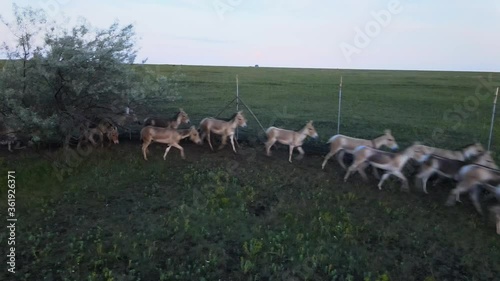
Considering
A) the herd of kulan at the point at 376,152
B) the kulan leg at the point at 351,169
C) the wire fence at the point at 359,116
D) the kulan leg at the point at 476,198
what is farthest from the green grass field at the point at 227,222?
the wire fence at the point at 359,116

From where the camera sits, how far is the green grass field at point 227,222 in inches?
303

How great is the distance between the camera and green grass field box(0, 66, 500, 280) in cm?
769

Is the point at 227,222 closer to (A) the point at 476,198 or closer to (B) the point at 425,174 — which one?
(B) the point at 425,174

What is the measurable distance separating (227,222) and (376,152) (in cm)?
513

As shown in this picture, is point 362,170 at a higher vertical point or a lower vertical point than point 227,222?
higher

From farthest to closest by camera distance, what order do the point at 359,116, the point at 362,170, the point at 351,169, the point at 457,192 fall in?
the point at 359,116
the point at 362,170
the point at 351,169
the point at 457,192

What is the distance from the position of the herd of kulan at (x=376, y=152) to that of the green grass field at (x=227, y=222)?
18.1 inches

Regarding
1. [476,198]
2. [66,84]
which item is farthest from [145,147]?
[476,198]

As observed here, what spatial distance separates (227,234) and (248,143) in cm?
709

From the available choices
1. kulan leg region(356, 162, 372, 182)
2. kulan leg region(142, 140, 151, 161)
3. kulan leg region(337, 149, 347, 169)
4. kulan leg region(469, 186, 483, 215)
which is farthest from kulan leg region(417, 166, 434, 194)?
kulan leg region(142, 140, 151, 161)

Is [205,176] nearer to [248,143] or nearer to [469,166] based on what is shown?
[248,143]

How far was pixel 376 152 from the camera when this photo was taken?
11.5 metres

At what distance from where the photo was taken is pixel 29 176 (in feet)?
39.3

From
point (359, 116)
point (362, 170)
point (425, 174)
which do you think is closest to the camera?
point (425, 174)
